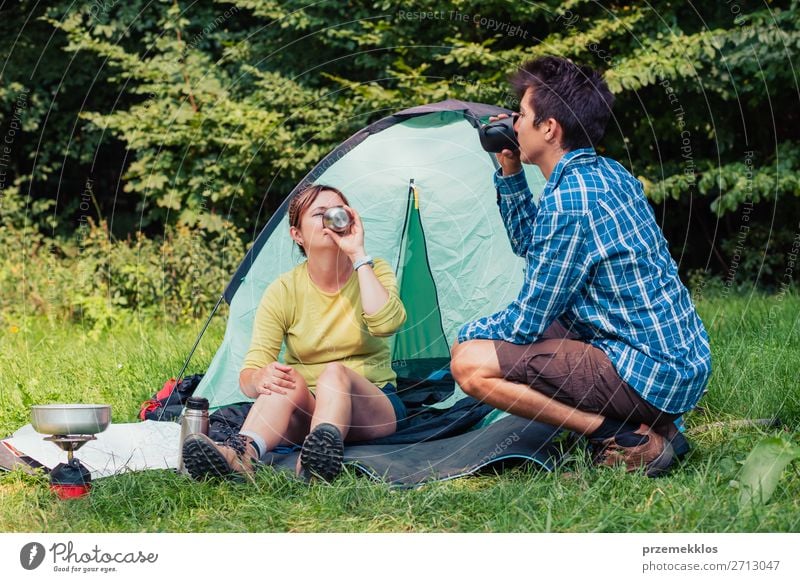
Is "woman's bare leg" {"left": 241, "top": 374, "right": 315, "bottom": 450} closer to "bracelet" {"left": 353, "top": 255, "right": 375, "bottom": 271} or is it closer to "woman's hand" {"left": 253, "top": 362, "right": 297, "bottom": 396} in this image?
"woman's hand" {"left": 253, "top": 362, "right": 297, "bottom": 396}

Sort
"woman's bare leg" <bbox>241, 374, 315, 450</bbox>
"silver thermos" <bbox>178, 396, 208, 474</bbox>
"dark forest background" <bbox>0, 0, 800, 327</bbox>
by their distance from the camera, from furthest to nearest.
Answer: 1. "dark forest background" <bbox>0, 0, 800, 327</bbox>
2. "woman's bare leg" <bbox>241, 374, 315, 450</bbox>
3. "silver thermos" <bbox>178, 396, 208, 474</bbox>

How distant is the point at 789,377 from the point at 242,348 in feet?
7.37

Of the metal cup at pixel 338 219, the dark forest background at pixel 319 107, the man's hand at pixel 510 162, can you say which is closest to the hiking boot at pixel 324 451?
the metal cup at pixel 338 219

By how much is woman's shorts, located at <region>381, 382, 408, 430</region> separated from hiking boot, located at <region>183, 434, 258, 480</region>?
654 millimetres

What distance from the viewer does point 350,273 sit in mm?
3549

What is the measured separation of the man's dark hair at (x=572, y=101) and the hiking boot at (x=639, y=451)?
0.93 m

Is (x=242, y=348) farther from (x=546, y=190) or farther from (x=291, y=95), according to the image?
(x=291, y=95)

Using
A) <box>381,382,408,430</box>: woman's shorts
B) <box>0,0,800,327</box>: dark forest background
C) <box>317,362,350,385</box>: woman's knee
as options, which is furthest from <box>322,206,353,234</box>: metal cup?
<box>0,0,800,327</box>: dark forest background

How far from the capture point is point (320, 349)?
135 inches

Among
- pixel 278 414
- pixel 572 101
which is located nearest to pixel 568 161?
pixel 572 101

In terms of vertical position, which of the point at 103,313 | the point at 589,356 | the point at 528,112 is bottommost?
the point at 103,313

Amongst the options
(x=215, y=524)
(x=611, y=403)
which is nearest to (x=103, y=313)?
(x=215, y=524)

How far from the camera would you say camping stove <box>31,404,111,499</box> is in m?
2.75

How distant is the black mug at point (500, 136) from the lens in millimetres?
3271
